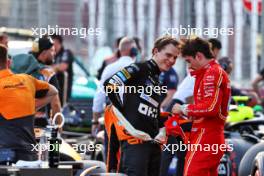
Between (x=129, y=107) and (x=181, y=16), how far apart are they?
803cm

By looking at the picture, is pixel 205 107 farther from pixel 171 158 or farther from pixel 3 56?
pixel 171 158

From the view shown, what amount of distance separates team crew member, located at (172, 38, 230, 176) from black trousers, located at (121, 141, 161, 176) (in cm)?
30

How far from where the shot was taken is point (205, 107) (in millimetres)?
A: 11875

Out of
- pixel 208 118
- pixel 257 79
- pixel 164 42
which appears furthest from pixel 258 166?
pixel 257 79

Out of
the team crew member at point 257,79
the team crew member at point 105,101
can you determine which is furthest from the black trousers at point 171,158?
the team crew member at point 257,79

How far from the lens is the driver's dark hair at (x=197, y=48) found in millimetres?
12133

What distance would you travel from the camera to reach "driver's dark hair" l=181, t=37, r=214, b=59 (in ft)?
39.8

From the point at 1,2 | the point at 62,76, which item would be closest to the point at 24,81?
the point at 62,76

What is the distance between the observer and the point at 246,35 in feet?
81.0

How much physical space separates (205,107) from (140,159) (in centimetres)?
75

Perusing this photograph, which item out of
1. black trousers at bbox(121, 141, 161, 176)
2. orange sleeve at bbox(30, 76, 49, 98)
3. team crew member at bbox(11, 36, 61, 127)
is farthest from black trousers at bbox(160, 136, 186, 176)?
orange sleeve at bbox(30, 76, 49, 98)

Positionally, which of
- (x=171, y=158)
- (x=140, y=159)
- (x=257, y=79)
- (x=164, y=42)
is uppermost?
(x=164, y=42)

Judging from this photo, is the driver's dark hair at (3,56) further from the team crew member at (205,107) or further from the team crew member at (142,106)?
the team crew member at (205,107)

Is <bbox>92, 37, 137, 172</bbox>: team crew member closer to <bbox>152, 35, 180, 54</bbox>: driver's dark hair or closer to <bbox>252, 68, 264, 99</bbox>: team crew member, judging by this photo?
<bbox>152, 35, 180, 54</bbox>: driver's dark hair
